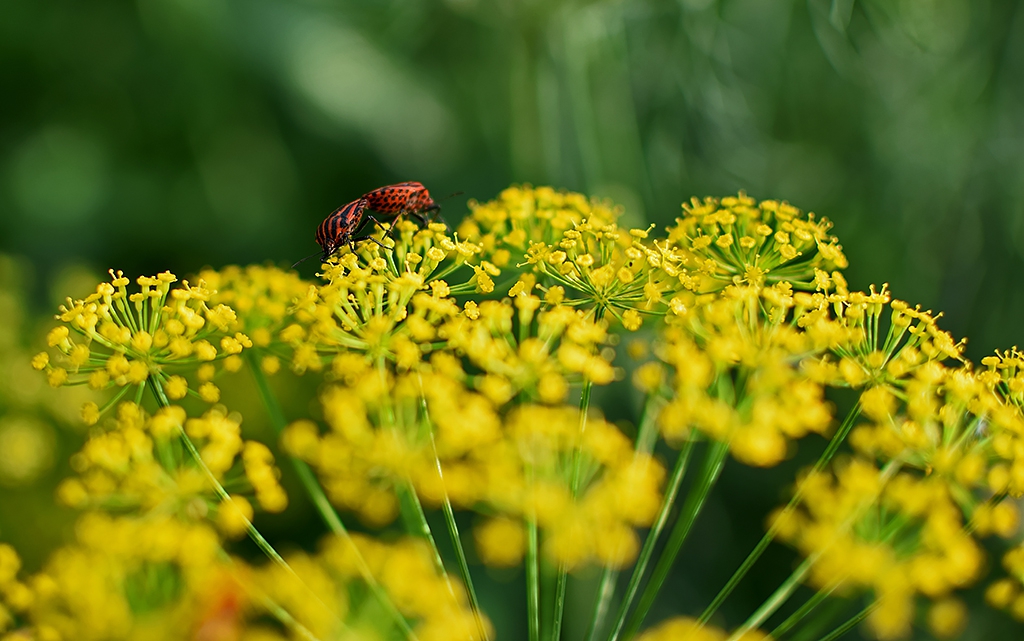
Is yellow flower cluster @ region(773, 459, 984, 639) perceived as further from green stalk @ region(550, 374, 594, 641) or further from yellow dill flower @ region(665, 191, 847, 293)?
yellow dill flower @ region(665, 191, 847, 293)

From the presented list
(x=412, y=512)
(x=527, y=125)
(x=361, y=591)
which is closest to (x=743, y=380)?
(x=412, y=512)

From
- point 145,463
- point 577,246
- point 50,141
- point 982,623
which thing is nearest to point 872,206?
point 982,623

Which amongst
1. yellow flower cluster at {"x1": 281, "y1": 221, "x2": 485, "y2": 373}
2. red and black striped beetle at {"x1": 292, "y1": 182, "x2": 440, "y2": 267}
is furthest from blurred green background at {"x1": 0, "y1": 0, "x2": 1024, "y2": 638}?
yellow flower cluster at {"x1": 281, "y1": 221, "x2": 485, "y2": 373}

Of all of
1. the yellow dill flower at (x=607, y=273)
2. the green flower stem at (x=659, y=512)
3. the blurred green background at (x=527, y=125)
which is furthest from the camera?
the blurred green background at (x=527, y=125)

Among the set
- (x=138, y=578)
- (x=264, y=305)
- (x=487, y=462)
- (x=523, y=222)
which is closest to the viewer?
(x=138, y=578)

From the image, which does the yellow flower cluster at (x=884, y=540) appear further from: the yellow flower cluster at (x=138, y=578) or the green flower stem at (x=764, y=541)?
the yellow flower cluster at (x=138, y=578)

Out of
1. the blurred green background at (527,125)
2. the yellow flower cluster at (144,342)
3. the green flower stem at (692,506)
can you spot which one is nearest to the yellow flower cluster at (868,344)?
the green flower stem at (692,506)

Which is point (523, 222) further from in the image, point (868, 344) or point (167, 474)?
point (167, 474)
